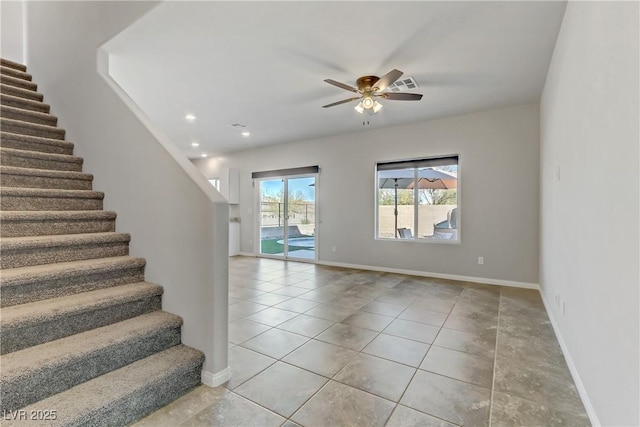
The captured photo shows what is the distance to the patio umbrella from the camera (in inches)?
202

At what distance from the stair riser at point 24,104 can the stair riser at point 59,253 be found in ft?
7.12

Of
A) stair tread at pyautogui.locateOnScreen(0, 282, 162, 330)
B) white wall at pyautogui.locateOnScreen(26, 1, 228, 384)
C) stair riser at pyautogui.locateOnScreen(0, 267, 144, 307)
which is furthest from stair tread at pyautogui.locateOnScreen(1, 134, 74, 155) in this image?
stair tread at pyautogui.locateOnScreen(0, 282, 162, 330)

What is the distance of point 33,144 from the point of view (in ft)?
9.11

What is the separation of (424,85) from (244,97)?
2.41m

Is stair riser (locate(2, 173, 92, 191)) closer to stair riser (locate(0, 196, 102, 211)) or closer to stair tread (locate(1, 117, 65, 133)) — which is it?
stair riser (locate(0, 196, 102, 211))

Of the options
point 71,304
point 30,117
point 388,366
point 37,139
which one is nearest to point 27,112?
point 30,117

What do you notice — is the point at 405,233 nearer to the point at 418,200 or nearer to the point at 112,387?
the point at 418,200

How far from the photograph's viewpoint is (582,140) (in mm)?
1916

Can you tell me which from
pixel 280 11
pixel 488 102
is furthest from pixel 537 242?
pixel 280 11

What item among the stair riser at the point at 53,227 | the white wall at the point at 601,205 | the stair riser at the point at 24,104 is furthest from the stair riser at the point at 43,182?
the white wall at the point at 601,205

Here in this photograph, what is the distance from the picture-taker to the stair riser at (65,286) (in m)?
1.69

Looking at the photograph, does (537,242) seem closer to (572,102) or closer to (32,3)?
(572,102)

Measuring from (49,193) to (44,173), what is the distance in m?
0.28

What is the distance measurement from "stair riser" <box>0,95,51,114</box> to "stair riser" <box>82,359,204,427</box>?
3.38 metres
